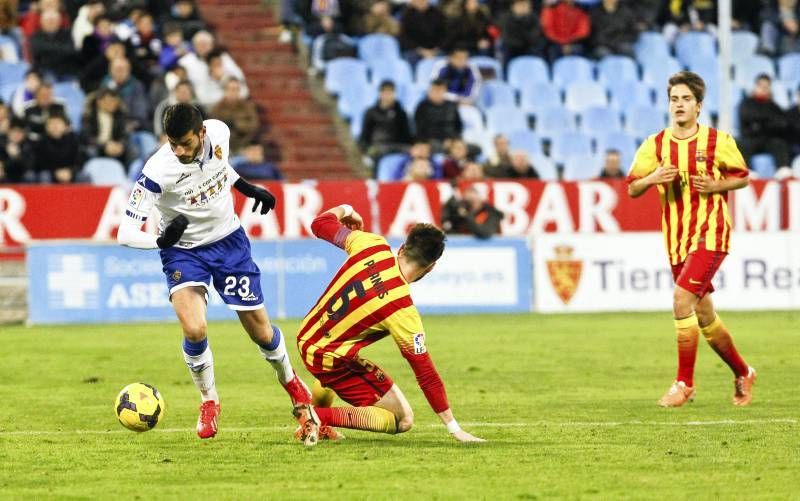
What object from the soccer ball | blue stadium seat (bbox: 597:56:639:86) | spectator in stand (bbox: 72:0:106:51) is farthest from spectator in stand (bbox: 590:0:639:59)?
the soccer ball

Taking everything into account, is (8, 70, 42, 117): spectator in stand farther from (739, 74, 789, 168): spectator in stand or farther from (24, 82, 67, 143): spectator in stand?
(739, 74, 789, 168): spectator in stand

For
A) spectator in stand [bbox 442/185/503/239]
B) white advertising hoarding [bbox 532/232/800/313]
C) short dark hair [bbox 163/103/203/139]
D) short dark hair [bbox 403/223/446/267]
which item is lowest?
white advertising hoarding [bbox 532/232/800/313]

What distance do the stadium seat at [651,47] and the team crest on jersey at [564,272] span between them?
26.0ft

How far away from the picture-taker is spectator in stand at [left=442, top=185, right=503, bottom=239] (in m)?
20.7

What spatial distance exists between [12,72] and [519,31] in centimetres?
832

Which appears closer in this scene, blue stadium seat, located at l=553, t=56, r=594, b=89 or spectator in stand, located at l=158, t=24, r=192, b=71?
spectator in stand, located at l=158, t=24, r=192, b=71

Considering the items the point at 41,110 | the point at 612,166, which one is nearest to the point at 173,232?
the point at 41,110

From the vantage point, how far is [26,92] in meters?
22.4

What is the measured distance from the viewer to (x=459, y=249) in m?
20.2

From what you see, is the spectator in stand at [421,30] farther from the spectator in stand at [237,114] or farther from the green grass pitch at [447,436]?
the green grass pitch at [447,436]

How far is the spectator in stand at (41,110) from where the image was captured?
21688mm

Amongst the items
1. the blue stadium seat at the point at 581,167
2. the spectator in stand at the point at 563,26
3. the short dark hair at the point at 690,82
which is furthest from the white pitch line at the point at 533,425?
the spectator in stand at the point at 563,26

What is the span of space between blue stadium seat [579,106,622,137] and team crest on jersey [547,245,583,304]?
578 cm

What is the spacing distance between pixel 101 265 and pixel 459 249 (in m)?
4.56
